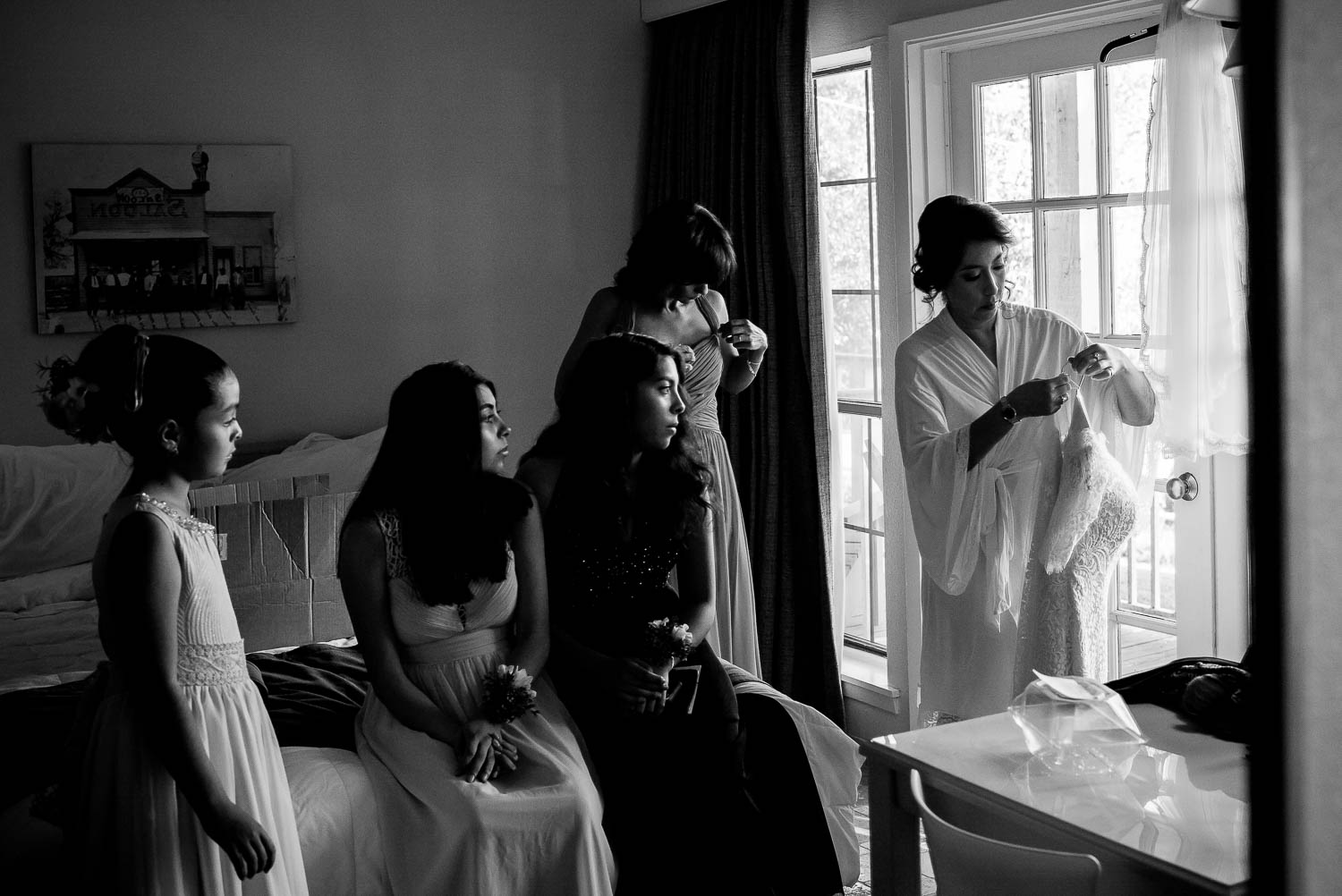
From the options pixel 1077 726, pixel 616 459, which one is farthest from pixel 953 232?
pixel 1077 726

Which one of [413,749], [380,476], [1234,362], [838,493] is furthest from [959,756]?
[838,493]

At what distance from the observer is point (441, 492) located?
2.09 meters

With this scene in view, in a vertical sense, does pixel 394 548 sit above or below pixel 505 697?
above

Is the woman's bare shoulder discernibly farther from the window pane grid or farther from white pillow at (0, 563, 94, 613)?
the window pane grid

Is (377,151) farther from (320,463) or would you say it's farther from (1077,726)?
(1077,726)

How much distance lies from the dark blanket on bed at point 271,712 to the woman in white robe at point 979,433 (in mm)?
1303

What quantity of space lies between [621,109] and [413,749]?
117 inches

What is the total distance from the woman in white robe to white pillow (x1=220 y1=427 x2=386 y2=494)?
1.61 m

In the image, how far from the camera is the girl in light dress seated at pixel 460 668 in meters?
1.92

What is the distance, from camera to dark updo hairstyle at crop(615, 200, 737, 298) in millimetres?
3000

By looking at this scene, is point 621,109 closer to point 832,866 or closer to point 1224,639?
point 1224,639

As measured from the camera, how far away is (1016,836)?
1663 millimetres

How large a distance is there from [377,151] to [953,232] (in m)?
2.14

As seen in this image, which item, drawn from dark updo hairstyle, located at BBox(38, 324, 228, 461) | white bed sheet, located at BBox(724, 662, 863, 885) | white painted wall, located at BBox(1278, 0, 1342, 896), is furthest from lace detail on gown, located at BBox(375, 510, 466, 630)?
white painted wall, located at BBox(1278, 0, 1342, 896)
